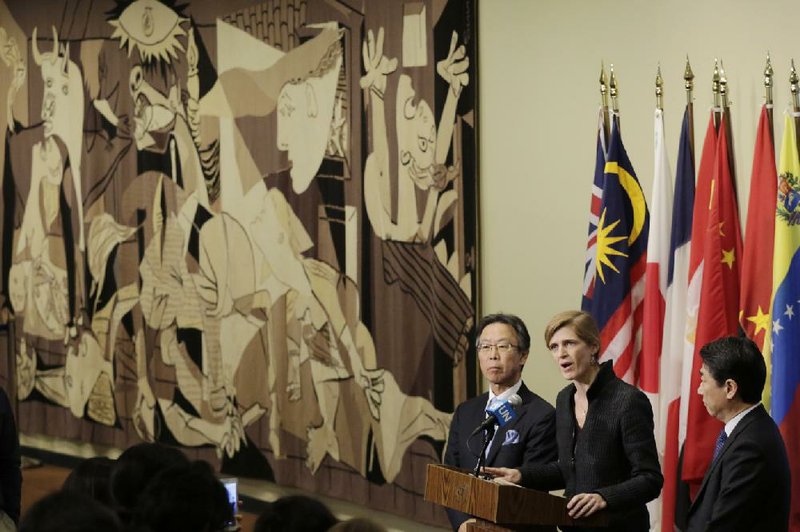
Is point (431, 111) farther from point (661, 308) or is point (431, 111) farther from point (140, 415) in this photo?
point (140, 415)

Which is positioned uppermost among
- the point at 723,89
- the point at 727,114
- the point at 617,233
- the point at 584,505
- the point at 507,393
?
the point at 723,89

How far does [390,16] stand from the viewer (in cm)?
786

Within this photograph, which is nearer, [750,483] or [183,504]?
[183,504]

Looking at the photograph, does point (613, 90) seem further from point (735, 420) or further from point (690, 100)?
point (735, 420)

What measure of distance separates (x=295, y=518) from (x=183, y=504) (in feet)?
1.18

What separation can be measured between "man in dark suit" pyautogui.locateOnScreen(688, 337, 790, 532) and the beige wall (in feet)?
7.00

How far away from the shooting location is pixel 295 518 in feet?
9.14

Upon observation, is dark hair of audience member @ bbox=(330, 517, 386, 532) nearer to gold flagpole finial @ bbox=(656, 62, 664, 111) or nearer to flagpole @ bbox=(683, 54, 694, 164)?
flagpole @ bbox=(683, 54, 694, 164)

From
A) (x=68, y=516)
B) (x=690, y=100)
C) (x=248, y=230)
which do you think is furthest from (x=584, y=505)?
(x=248, y=230)

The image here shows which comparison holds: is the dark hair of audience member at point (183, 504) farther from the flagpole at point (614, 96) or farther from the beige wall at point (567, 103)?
the flagpole at point (614, 96)

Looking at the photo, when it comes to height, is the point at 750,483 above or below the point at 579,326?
below

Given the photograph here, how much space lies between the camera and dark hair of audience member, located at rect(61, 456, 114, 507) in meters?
3.45

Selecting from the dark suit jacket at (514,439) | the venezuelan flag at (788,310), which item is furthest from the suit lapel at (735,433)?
the venezuelan flag at (788,310)

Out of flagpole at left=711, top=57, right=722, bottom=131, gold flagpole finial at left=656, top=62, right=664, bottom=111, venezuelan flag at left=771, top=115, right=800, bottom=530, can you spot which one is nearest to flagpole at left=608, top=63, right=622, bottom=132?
gold flagpole finial at left=656, top=62, right=664, bottom=111
